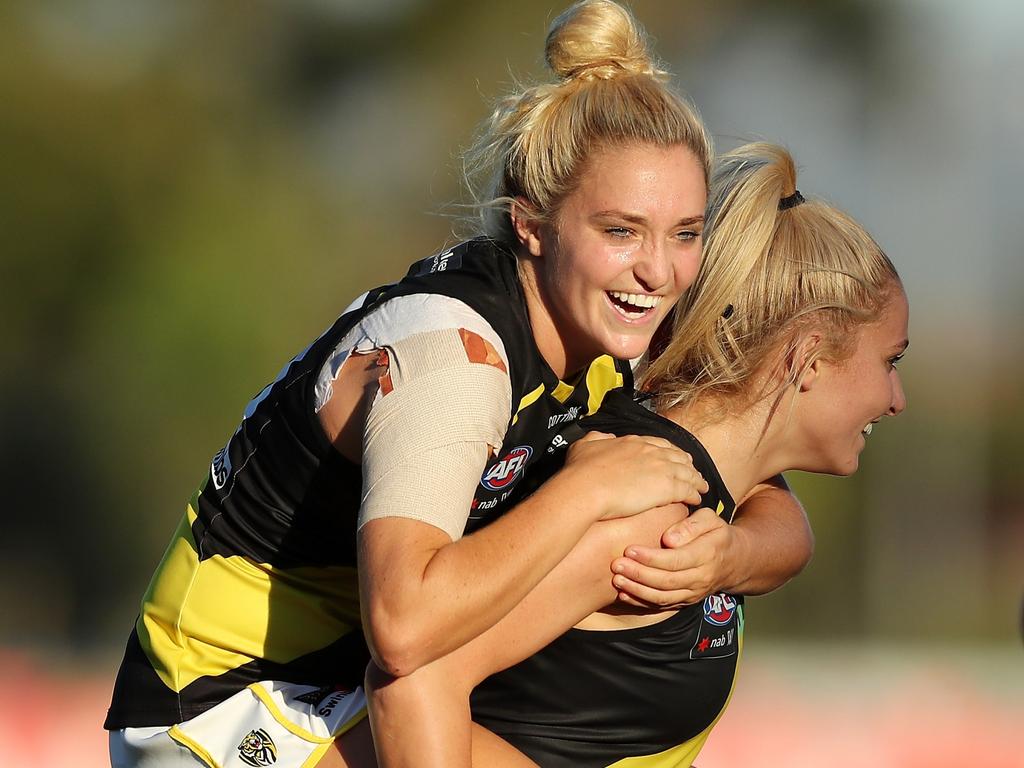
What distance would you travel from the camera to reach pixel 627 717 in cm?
243

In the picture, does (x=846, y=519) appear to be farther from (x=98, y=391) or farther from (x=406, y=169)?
(x=98, y=391)

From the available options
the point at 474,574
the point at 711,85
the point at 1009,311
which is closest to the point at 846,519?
the point at 1009,311

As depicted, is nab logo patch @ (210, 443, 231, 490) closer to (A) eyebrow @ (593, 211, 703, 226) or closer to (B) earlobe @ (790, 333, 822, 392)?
(A) eyebrow @ (593, 211, 703, 226)

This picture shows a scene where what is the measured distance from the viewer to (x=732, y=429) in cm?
271

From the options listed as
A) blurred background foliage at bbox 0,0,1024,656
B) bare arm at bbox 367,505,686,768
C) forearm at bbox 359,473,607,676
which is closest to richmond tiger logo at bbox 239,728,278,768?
bare arm at bbox 367,505,686,768

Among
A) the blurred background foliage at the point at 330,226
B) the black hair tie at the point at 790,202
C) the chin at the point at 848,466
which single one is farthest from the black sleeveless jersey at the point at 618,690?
the blurred background foliage at the point at 330,226

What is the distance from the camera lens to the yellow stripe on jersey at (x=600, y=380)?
2748mm

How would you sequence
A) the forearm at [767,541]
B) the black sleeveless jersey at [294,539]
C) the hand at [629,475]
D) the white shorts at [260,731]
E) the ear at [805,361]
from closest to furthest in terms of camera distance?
the hand at [629,475] < the white shorts at [260,731] < the black sleeveless jersey at [294,539] < the forearm at [767,541] < the ear at [805,361]

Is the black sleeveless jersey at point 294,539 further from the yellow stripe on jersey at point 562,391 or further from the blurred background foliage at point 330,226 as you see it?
the blurred background foliage at point 330,226

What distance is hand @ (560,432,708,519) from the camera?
2.21 metres

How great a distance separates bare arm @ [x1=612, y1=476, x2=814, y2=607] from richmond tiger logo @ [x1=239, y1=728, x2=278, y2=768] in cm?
65

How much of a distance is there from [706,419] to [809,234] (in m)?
0.41

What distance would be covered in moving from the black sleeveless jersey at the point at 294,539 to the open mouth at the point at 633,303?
0.59ft

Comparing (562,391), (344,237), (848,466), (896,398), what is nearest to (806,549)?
(848,466)
